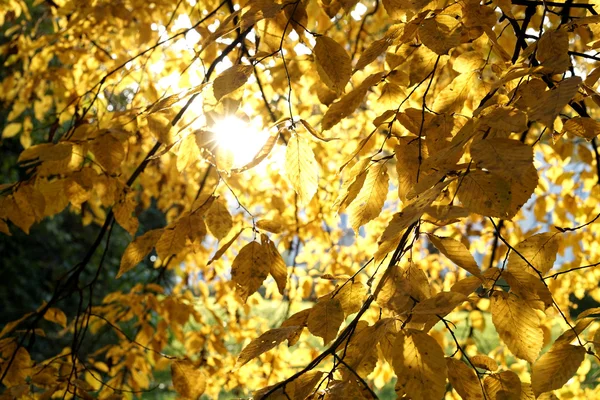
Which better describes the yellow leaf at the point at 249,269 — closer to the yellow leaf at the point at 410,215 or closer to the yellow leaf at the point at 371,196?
the yellow leaf at the point at 371,196

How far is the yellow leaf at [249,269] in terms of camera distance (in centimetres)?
84

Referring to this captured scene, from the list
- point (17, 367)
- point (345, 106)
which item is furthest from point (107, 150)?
point (17, 367)

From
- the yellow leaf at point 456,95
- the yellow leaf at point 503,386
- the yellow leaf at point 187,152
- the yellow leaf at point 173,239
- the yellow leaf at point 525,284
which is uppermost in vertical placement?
the yellow leaf at point 187,152

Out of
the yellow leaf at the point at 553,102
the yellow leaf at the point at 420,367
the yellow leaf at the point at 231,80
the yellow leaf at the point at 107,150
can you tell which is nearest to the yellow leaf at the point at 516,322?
the yellow leaf at the point at 420,367

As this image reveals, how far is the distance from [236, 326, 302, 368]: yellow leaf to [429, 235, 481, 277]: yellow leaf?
0.64ft

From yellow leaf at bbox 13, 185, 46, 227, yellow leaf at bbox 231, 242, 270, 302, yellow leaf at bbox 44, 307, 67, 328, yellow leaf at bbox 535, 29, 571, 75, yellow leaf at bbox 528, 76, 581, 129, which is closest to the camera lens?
yellow leaf at bbox 528, 76, 581, 129

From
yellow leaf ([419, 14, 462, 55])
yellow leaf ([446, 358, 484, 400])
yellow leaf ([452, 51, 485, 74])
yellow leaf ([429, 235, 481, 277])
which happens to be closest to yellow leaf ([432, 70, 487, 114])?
yellow leaf ([452, 51, 485, 74])

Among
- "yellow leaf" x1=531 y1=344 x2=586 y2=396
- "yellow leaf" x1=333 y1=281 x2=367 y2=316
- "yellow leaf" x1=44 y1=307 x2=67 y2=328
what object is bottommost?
"yellow leaf" x1=531 y1=344 x2=586 y2=396

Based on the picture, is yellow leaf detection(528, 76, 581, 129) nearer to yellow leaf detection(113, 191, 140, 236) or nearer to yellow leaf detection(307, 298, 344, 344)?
yellow leaf detection(307, 298, 344, 344)

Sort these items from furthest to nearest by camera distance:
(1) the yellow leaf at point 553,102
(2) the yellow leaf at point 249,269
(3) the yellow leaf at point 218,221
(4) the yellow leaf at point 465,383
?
(3) the yellow leaf at point 218,221, (2) the yellow leaf at point 249,269, (4) the yellow leaf at point 465,383, (1) the yellow leaf at point 553,102

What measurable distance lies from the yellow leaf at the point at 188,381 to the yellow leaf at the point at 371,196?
29.0 inches

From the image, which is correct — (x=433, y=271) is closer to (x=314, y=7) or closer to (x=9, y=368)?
(x=314, y=7)

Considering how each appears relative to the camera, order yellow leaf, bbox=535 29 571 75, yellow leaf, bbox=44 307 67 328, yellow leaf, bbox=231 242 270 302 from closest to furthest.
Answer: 1. yellow leaf, bbox=535 29 571 75
2. yellow leaf, bbox=231 242 270 302
3. yellow leaf, bbox=44 307 67 328

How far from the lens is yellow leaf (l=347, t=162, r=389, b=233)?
0.81 m
